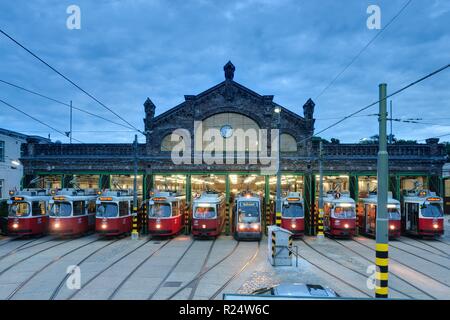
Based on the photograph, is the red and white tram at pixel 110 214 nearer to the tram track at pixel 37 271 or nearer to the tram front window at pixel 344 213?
the tram track at pixel 37 271

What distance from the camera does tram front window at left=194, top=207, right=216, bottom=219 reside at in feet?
74.9

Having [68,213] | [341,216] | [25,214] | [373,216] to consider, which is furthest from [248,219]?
[25,214]

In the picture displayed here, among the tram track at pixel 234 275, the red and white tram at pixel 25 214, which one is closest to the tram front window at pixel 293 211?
the tram track at pixel 234 275

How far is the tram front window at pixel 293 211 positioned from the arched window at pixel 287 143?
5983 millimetres

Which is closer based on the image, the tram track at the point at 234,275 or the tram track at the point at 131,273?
the tram track at the point at 131,273

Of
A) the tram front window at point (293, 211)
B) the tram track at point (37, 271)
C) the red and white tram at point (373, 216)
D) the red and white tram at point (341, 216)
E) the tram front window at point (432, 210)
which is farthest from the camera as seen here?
the tram front window at point (293, 211)

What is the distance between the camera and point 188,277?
13445 millimetres

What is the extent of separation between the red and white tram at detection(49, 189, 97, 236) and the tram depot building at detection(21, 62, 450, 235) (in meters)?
4.30

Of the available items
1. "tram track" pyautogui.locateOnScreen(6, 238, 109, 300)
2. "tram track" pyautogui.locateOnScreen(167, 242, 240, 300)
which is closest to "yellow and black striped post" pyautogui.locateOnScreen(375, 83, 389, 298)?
"tram track" pyautogui.locateOnScreen(167, 242, 240, 300)

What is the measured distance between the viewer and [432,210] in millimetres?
22750

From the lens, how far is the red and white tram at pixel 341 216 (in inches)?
912

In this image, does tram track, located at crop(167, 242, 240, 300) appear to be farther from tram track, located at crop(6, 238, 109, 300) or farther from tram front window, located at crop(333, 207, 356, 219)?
tram front window, located at crop(333, 207, 356, 219)
